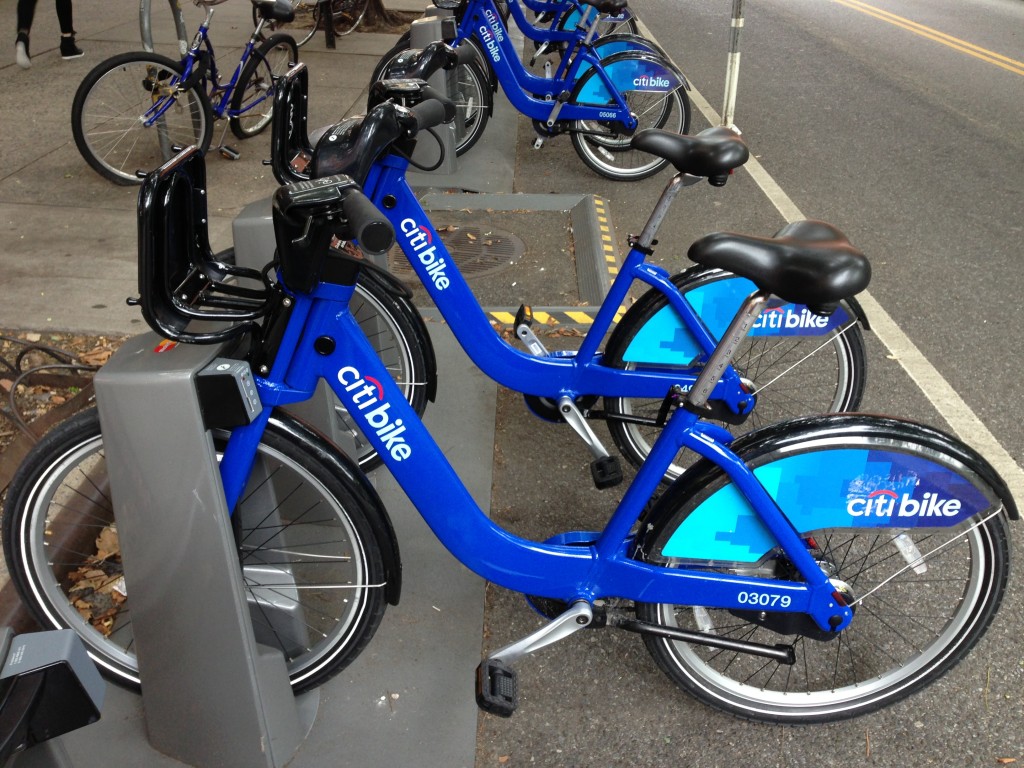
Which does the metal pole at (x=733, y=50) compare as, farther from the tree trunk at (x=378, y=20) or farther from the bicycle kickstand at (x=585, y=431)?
the tree trunk at (x=378, y=20)

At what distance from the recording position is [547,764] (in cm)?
241

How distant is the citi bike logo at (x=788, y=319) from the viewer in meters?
3.14

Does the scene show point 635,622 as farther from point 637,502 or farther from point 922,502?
point 922,502

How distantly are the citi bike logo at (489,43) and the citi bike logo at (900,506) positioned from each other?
16.2 feet

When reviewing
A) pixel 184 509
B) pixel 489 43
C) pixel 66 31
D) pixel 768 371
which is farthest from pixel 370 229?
pixel 66 31

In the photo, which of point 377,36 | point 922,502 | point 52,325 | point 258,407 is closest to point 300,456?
point 258,407

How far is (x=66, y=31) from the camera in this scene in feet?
26.5

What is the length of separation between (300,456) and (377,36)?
943cm

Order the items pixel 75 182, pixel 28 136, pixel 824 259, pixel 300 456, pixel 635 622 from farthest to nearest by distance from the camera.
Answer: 1. pixel 28 136
2. pixel 75 182
3. pixel 635 622
4. pixel 300 456
5. pixel 824 259

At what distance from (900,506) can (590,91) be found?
468 centimetres

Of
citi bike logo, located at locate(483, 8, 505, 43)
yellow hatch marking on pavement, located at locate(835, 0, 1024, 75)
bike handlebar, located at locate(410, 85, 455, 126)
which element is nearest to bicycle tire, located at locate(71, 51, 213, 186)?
citi bike logo, located at locate(483, 8, 505, 43)

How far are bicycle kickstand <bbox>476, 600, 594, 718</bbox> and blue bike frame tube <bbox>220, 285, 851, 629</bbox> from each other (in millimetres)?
54

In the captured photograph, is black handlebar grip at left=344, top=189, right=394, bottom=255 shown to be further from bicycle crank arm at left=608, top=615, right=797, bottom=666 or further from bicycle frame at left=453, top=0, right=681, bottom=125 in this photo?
bicycle frame at left=453, top=0, right=681, bottom=125

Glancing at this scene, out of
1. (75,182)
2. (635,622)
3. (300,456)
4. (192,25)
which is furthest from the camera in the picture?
(192,25)
